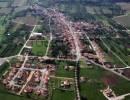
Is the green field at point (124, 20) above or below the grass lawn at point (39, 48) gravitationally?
A: above

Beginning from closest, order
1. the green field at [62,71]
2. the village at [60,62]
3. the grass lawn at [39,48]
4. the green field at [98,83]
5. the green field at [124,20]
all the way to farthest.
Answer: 1. the green field at [98,83]
2. the village at [60,62]
3. the green field at [62,71]
4. the grass lawn at [39,48]
5. the green field at [124,20]

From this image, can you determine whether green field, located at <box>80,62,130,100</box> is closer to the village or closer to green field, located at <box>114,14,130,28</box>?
the village

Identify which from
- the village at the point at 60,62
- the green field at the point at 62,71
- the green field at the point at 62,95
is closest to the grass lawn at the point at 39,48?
the village at the point at 60,62

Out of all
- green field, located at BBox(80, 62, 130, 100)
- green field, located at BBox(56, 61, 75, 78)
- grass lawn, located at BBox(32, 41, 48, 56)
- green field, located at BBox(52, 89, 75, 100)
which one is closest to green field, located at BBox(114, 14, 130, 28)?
grass lawn, located at BBox(32, 41, 48, 56)

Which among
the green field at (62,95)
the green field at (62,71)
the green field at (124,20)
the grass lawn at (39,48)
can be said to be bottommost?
the green field at (62,95)

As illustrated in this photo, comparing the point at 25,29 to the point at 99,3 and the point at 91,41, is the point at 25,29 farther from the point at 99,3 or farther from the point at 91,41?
the point at 99,3

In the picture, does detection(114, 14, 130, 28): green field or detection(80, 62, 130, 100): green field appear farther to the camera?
detection(114, 14, 130, 28): green field

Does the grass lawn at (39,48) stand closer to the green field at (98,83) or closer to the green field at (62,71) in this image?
the green field at (62,71)

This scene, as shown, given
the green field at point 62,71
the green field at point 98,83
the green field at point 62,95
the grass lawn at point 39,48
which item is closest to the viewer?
the green field at point 62,95

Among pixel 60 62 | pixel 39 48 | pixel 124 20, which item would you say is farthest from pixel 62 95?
pixel 124 20

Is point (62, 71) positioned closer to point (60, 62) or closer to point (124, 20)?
point (60, 62)
